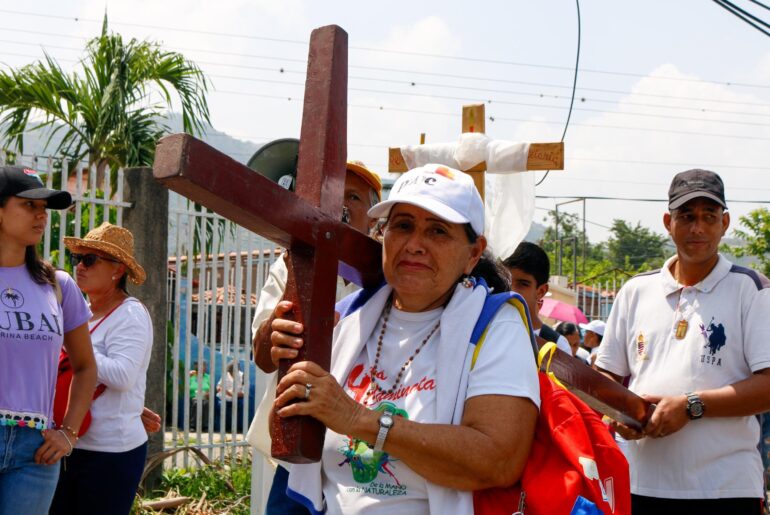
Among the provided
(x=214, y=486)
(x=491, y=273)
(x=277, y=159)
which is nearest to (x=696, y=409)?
(x=491, y=273)

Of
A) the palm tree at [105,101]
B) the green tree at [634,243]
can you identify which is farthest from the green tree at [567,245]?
the palm tree at [105,101]

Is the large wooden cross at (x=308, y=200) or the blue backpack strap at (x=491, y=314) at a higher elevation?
the large wooden cross at (x=308, y=200)

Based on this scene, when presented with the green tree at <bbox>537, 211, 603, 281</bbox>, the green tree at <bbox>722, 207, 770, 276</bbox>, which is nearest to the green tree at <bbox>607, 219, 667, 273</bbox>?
the green tree at <bbox>537, 211, 603, 281</bbox>

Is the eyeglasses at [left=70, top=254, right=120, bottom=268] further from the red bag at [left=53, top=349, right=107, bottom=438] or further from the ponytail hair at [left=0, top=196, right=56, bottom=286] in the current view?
the ponytail hair at [left=0, top=196, right=56, bottom=286]

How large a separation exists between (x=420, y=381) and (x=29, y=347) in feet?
6.83

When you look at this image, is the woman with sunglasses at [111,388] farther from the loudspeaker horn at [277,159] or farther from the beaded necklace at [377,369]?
the beaded necklace at [377,369]

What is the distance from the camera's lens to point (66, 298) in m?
3.94

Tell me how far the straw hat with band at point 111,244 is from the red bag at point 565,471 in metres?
2.96

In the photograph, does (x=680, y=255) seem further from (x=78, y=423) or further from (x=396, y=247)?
(x=78, y=423)

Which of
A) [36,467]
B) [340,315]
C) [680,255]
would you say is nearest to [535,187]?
[680,255]

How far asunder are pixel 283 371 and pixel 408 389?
1.25 feet

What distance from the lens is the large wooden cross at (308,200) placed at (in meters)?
1.77

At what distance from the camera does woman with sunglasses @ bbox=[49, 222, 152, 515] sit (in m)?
4.23

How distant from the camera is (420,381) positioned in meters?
2.25
